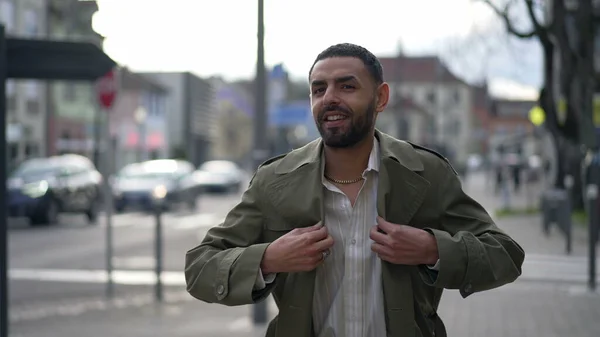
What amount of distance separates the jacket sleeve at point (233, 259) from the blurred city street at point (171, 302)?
5.86 m

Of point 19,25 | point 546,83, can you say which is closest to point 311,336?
point 546,83

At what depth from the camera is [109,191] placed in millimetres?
11883

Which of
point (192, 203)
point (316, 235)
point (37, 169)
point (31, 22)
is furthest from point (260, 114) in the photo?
point (31, 22)

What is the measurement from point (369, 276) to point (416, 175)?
318mm

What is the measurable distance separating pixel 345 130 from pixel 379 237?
34cm

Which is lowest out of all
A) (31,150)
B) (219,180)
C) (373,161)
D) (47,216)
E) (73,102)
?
(219,180)

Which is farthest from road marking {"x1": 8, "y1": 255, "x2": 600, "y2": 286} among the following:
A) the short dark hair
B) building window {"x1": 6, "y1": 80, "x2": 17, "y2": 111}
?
building window {"x1": 6, "y1": 80, "x2": 17, "y2": 111}

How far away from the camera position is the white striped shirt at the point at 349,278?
9.37 ft

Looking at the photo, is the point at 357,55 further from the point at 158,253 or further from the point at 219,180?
the point at 219,180

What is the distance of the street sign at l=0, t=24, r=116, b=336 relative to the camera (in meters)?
5.28

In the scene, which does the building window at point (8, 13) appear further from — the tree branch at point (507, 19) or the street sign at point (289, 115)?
the street sign at point (289, 115)

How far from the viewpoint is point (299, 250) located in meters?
2.71

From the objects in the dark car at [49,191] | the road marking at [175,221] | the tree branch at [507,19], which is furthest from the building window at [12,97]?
the tree branch at [507,19]

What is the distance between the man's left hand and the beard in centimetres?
26
